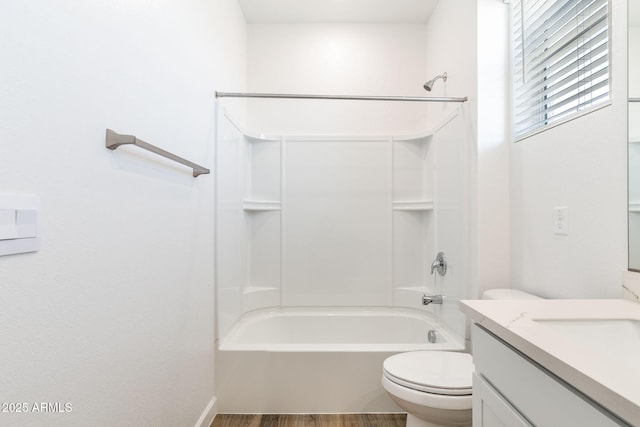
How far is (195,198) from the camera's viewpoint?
63.7 inches

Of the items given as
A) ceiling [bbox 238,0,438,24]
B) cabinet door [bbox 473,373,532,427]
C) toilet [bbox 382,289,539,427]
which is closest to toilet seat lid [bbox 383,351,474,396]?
toilet [bbox 382,289,539,427]

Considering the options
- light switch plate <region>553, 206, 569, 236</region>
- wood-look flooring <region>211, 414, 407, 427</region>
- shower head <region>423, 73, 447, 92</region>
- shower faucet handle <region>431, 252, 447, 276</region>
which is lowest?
wood-look flooring <region>211, 414, 407, 427</region>

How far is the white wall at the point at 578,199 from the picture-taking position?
1126mm

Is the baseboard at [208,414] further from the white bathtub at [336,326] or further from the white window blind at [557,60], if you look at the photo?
the white window blind at [557,60]

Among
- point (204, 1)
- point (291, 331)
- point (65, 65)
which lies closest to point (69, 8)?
point (65, 65)

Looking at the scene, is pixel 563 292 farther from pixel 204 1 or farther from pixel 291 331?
pixel 204 1

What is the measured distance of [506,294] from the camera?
61.6 inches

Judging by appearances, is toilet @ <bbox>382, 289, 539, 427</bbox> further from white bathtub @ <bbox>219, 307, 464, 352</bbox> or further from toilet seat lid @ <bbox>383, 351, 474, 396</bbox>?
white bathtub @ <bbox>219, 307, 464, 352</bbox>

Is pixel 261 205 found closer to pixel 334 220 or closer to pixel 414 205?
pixel 334 220

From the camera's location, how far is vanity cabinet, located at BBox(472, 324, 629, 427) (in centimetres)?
55

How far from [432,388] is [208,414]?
117cm

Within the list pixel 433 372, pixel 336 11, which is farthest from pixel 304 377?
pixel 336 11

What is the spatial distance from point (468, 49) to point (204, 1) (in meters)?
1.46

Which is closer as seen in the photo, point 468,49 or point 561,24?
point 561,24
